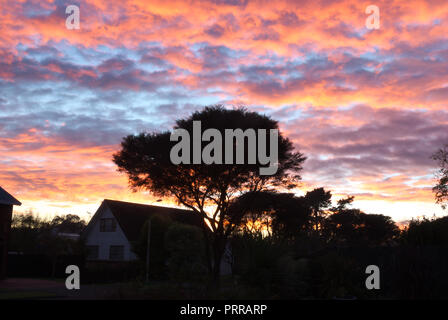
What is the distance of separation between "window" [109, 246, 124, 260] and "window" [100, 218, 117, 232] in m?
2.09

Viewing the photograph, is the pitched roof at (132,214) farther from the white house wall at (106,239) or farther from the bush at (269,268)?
the bush at (269,268)

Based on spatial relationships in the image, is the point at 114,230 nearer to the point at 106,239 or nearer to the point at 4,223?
the point at 106,239

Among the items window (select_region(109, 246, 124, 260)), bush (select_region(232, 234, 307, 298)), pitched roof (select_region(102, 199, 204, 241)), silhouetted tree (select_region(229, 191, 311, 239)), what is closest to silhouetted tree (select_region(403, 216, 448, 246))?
bush (select_region(232, 234, 307, 298))

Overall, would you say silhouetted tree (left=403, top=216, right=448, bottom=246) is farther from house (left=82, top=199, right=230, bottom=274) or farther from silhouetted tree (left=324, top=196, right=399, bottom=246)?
silhouetted tree (left=324, top=196, right=399, bottom=246)

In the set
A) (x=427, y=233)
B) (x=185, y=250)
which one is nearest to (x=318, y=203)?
(x=185, y=250)

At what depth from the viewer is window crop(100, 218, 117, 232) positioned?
5072cm

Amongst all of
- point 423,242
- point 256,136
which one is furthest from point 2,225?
point 423,242

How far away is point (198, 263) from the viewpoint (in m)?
38.0

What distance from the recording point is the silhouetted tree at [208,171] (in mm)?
35406

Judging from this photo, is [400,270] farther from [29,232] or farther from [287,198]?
→ [29,232]

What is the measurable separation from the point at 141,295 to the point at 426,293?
1289cm

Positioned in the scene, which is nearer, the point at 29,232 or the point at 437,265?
the point at 437,265
